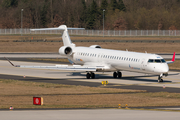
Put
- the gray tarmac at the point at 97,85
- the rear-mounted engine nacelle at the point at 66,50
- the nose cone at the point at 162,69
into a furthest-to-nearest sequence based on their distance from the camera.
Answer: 1. the rear-mounted engine nacelle at the point at 66,50
2. the nose cone at the point at 162,69
3. the gray tarmac at the point at 97,85

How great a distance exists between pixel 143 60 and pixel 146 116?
18.7 metres

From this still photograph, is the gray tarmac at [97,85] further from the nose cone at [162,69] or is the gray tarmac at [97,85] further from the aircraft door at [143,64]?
the aircraft door at [143,64]

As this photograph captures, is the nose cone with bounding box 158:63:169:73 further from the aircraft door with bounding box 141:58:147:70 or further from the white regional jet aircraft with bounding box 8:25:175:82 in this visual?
the aircraft door with bounding box 141:58:147:70

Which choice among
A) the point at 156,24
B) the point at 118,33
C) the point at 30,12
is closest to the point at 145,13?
the point at 156,24

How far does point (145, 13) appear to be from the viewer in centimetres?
16150

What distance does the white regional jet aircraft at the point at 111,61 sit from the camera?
3678 cm

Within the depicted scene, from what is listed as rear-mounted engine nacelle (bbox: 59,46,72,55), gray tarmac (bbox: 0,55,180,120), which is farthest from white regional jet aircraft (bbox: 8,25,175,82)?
gray tarmac (bbox: 0,55,180,120)

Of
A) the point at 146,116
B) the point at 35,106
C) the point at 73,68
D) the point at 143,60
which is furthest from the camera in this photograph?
the point at 73,68

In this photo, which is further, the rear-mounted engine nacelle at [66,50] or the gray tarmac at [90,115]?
the rear-mounted engine nacelle at [66,50]

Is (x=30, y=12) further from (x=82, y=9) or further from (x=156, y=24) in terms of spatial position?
(x=156, y=24)

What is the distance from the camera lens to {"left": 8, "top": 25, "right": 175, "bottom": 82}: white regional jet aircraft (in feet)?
121

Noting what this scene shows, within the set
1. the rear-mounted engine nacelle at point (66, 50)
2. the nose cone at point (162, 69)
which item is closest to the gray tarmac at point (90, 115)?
the nose cone at point (162, 69)

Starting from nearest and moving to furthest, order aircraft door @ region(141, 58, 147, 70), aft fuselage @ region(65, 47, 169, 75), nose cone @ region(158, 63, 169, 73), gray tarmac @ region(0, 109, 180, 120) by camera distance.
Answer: gray tarmac @ region(0, 109, 180, 120), nose cone @ region(158, 63, 169, 73), aft fuselage @ region(65, 47, 169, 75), aircraft door @ region(141, 58, 147, 70)

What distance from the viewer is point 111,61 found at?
40469 millimetres
